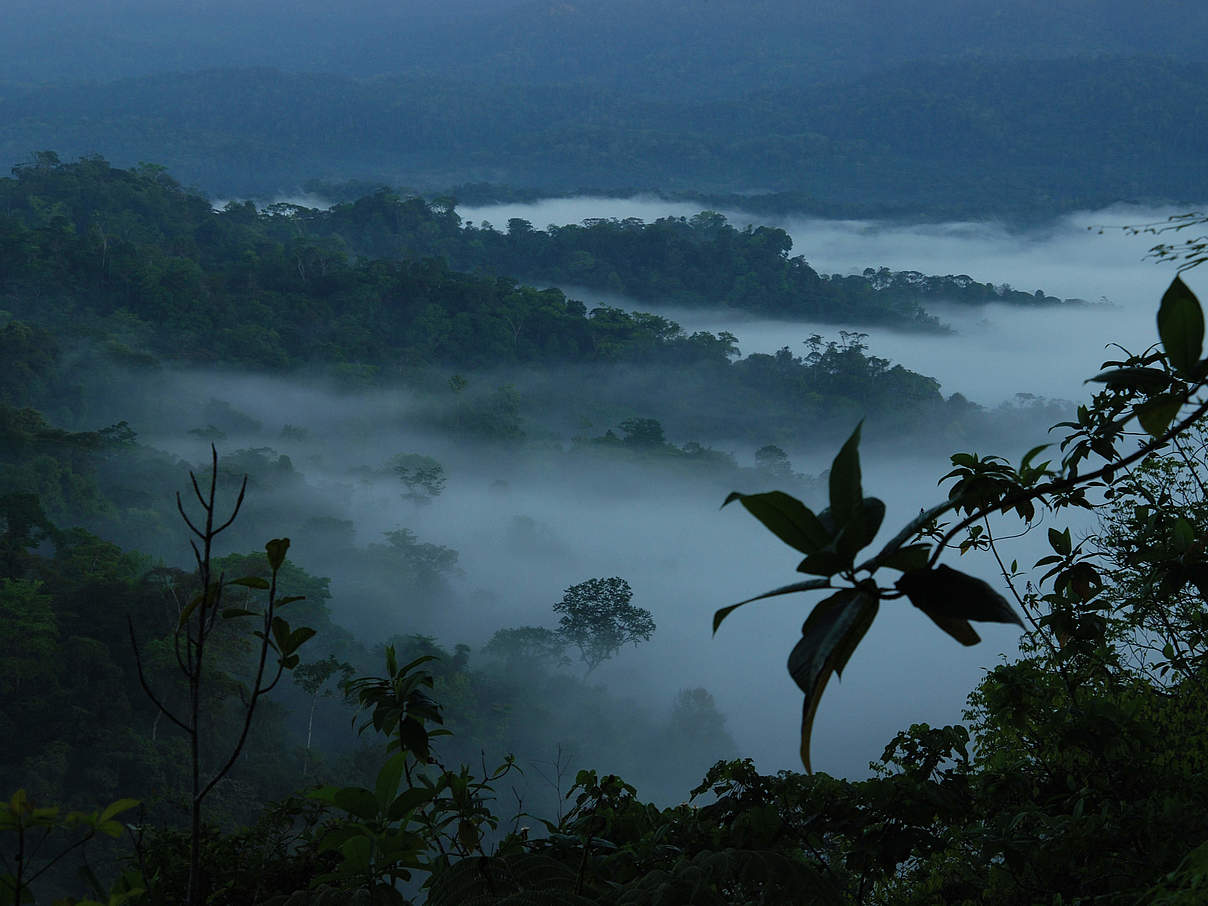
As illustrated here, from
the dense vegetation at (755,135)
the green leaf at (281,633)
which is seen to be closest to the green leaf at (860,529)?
the green leaf at (281,633)

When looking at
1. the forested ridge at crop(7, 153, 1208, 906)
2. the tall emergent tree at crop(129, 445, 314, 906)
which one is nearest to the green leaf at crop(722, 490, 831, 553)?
the forested ridge at crop(7, 153, 1208, 906)

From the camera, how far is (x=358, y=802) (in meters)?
1.17

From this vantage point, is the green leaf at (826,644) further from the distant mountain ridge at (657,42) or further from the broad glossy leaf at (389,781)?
the distant mountain ridge at (657,42)

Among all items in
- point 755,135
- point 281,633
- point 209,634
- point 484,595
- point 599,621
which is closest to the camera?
point 209,634

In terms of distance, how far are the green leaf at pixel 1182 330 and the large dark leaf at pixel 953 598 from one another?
25 cm

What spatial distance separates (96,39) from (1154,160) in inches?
4691

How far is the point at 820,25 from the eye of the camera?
Answer: 118000 millimetres

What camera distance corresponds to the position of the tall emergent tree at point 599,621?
73.0 ft

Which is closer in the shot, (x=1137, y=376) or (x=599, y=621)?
(x=1137, y=376)

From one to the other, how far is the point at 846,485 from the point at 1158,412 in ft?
1.20

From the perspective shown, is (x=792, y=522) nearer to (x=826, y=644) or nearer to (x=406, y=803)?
(x=826, y=644)

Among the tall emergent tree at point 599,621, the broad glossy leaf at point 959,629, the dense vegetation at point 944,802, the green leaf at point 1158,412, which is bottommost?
the tall emergent tree at point 599,621

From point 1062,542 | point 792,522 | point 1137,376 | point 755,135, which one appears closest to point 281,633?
point 792,522

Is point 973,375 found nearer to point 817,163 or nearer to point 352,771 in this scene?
point 817,163
